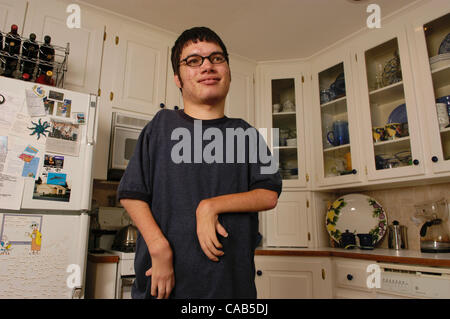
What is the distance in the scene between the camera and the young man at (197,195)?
519 mm

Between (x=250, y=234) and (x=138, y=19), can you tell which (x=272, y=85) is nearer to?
(x=138, y=19)

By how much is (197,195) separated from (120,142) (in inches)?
63.0

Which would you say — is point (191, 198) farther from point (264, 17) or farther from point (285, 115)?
point (285, 115)

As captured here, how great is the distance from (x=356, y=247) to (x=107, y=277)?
5.31 ft

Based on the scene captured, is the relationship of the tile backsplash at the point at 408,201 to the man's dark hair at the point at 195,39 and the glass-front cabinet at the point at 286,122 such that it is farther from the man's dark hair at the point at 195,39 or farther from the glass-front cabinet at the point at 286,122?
the man's dark hair at the point at 195,39

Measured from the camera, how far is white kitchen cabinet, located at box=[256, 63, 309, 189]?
104 inches

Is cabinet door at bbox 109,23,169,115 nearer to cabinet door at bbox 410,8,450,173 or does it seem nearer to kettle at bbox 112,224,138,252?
kettle at bbox 112,224,138,252

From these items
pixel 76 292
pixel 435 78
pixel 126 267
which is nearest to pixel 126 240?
pixel 126 267

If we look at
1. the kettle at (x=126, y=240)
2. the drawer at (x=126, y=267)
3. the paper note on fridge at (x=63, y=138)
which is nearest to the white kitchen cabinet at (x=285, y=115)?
the kettle at (x=126, y=240)

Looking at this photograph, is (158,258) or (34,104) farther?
(34,104)

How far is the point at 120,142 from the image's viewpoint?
2.04 m

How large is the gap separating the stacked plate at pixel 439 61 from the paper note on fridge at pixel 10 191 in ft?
7.39

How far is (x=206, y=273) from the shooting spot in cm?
52
